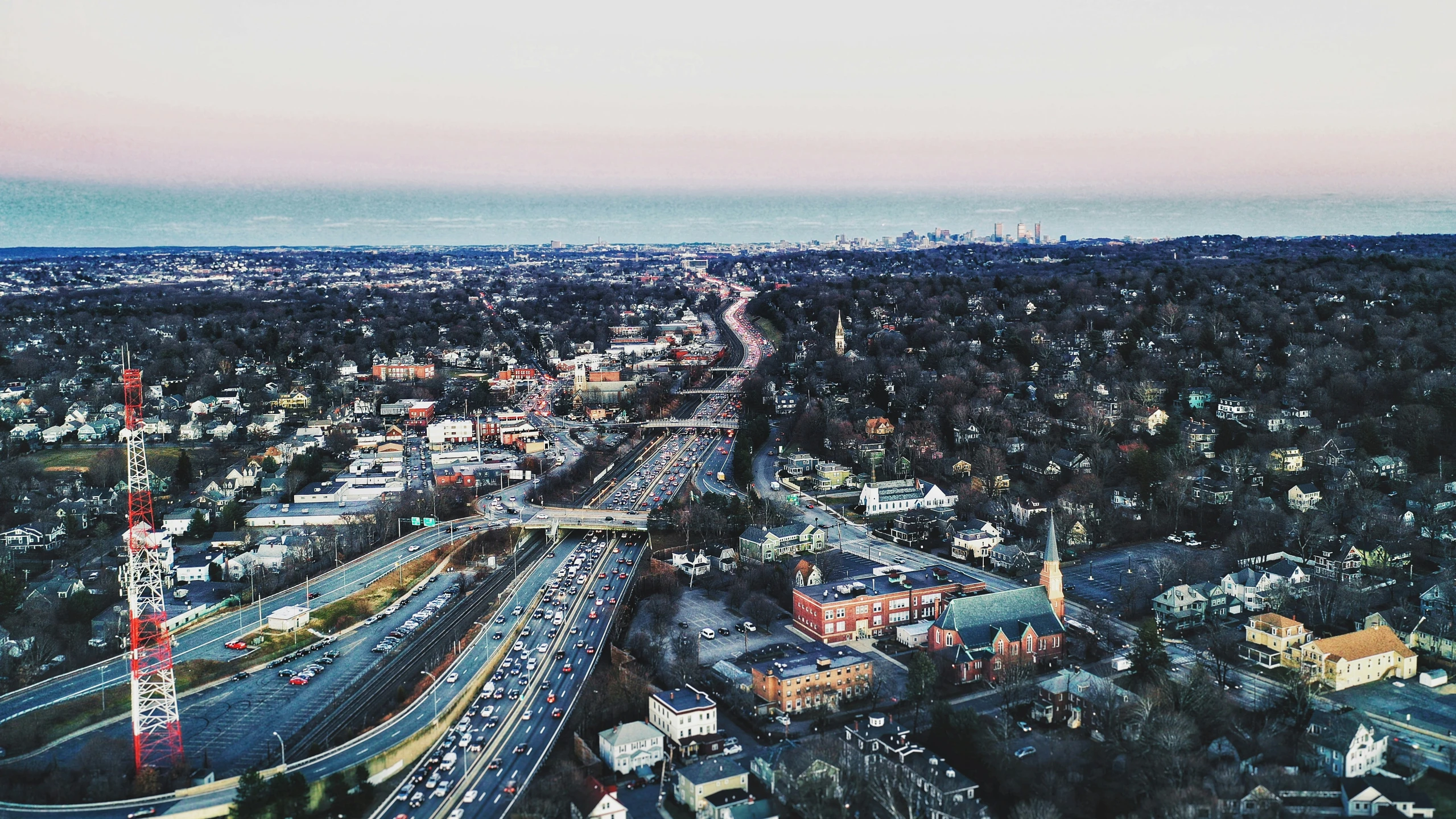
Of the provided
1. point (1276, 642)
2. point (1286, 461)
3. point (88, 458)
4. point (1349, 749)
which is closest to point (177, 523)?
point (88, 458)

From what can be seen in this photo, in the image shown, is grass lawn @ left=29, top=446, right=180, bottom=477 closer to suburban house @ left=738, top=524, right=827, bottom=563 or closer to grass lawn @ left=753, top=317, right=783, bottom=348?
suburban house @ left=738, top=524, right=827, bottom=563

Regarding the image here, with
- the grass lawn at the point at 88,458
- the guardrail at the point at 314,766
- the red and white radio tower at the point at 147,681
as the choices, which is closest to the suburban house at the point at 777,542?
the guardrail at the point at 314,766

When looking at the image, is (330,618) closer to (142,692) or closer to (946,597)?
(142,692)

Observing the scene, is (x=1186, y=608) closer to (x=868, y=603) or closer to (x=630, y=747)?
(x=868, y=603)

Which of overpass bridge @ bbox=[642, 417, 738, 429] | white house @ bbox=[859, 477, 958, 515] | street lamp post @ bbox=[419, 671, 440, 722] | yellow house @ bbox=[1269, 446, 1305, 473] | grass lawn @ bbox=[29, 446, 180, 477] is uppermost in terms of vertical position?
yellow house @ bbox=[1269, 446, 1305, 473]

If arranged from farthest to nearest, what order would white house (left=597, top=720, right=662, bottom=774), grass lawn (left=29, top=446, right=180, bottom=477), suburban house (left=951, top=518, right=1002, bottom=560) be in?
1. grass lawn (left=29, top=446, right=180, bottom=477)
2. suburban house (left=951, top=518, right=1002, bottom=560)
3. white house (left=597, top=720, right=662, bottom=774)

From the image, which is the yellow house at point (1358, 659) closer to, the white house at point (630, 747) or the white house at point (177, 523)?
the white house at point (630, 747)

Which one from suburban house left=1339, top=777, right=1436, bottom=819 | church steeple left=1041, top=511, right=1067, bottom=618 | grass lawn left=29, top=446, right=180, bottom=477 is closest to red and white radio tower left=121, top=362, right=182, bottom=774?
church steeple left=1041, top=511, right=1067, bottom=618
